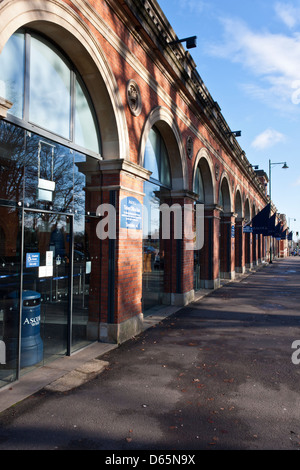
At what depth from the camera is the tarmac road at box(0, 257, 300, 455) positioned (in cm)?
328

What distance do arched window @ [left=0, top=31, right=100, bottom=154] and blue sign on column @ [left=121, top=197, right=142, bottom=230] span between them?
113 cm

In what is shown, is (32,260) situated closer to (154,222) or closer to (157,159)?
(154,222)

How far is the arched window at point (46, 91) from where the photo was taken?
4.52m

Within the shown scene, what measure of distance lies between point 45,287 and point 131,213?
2371 millimetres

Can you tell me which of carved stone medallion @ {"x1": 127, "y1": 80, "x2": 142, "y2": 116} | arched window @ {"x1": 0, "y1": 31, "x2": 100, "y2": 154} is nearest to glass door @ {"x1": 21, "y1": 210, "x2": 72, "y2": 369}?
arched window @ {"x1": 0, "y1": 31, "x2": 100, "y2": 154}

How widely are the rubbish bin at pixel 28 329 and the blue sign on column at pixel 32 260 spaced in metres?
0.38

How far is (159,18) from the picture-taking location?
25.6 ft

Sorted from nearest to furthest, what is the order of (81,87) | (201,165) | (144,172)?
(81,87), (144,172), (201,165)

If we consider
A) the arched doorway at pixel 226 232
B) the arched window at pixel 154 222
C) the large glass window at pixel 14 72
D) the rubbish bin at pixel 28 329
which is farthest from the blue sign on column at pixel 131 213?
the arched doorway at pixel 226 232

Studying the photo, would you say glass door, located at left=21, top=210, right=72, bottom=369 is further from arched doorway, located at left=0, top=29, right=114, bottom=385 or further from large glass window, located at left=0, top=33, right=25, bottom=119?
large glass window, located at left=0, top=33, right=25, bottom=119

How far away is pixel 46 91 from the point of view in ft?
17.1
